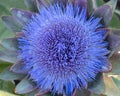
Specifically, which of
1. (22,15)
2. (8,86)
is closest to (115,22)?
(22,15)

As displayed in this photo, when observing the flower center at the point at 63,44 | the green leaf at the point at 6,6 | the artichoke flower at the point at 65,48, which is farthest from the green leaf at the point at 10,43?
the green leaf at the point at 6,6

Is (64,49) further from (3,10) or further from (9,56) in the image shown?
(3,10)

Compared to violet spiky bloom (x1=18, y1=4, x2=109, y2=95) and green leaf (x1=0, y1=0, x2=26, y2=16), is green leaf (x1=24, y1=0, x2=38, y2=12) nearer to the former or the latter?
violet spiky bloom (x1=18, y1=4, x2=109, y2=95)

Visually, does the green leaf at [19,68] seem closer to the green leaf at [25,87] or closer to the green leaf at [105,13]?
the green leaf at [25,87]

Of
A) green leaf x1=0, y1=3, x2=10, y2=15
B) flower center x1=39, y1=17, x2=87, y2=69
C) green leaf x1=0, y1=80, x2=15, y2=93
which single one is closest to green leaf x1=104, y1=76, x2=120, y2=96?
flower center x1=39, y1=17, x2=87, y2=69

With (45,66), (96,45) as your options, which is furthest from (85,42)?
(45,66)

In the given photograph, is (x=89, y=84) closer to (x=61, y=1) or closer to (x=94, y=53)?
(x=94, y=53)
